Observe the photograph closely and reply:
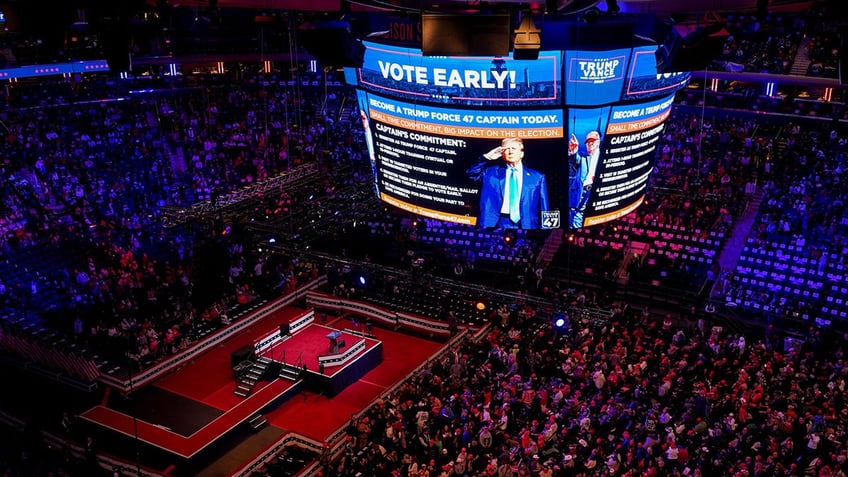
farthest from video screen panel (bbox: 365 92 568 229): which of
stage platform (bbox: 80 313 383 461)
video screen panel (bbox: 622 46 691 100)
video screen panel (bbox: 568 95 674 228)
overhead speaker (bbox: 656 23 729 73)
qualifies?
stage platform (bbox: 80 313 383 461)

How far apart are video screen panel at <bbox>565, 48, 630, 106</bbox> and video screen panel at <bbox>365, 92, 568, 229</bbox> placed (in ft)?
1.51

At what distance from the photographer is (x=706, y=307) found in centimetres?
1978

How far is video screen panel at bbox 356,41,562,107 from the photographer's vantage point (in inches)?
438

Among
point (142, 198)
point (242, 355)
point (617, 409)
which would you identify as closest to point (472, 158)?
point (617, 409)

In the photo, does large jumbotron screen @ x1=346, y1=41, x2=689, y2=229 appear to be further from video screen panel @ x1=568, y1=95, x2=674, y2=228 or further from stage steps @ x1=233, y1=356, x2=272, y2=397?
stage steps @ x1=233, y1=356, x2=272, y2=397

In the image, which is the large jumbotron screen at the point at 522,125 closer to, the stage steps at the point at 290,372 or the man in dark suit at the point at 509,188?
the man in dark suit at the point at 509,188

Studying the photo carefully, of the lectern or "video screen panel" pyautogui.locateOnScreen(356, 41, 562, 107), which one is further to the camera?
the lectern

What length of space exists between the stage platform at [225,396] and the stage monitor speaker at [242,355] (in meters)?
0.08

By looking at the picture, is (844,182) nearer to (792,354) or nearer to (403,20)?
(792,354)

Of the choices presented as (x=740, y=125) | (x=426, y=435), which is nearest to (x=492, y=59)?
(x=426, y=435)

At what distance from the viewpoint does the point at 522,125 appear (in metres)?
11.7

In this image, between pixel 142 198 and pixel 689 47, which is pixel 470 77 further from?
pixel 142 198

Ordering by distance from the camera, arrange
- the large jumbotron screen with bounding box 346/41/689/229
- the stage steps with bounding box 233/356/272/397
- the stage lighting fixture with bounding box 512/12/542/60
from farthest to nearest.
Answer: the stage steps with bounding box 233/356/272/397 → the large jumbotron screen with bounding box 346/41/689/229 → the stage lighting fixture with bounding box 512/12/542/60

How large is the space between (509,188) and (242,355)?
10211 mm
